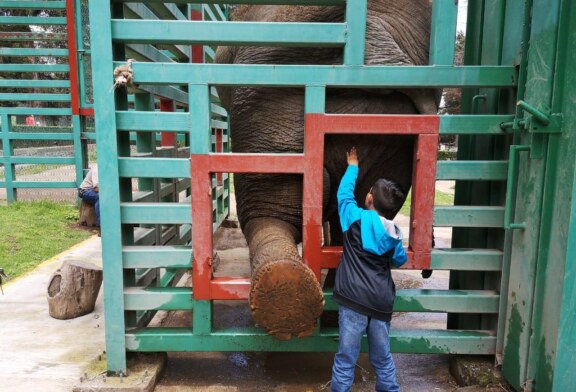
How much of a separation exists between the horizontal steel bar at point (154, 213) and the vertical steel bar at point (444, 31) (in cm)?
164

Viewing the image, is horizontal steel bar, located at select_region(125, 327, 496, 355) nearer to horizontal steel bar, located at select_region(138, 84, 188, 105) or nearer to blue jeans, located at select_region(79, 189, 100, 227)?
horizontal steel bar, located at select_region(138, 84, 188, 105)

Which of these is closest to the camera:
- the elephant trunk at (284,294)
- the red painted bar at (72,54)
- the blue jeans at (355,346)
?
the elephant trunk at (284,294)

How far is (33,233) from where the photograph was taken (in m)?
6.58

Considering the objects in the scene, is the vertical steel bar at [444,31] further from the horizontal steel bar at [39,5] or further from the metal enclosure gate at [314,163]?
the horizontal steel bar at [39,5]

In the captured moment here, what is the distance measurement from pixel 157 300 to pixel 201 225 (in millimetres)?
533

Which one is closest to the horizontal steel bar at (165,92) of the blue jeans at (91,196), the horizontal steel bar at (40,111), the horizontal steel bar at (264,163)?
the horizontal steel bar at (264,163)

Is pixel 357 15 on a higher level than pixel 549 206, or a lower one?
higher

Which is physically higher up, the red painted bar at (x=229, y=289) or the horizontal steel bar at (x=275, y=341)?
the red painted bar at (x=229, y=289)

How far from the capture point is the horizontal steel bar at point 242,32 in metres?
2.49

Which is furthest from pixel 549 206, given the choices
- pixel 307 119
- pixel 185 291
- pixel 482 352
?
pixel 185 291

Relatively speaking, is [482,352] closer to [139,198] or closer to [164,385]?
[164,385]

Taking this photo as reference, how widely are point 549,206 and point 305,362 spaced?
190 cm

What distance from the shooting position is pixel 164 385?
2924 mm

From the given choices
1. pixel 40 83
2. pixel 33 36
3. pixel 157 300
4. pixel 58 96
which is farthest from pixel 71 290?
pixel 33 36
